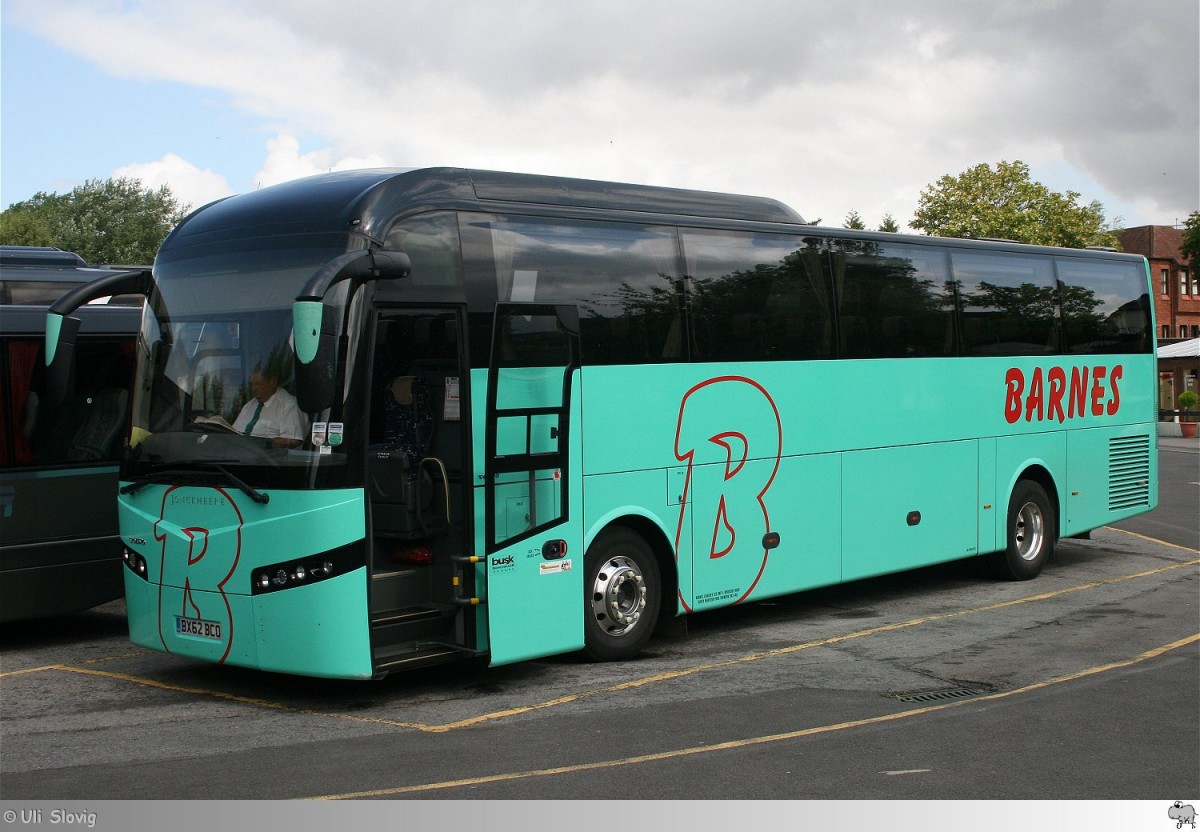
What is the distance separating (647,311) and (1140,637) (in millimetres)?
5180

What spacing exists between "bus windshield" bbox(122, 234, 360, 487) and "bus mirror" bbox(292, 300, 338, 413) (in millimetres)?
504

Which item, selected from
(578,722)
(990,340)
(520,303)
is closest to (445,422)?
(520,303)

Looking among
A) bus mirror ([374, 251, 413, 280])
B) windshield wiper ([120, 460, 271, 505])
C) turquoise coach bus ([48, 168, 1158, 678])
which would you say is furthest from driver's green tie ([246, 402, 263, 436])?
bus mirror ([374, 251, 413, 280])

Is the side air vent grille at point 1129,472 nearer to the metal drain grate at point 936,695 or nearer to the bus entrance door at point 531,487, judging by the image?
the metal drain grate at point 936,695

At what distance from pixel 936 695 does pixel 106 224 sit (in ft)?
221

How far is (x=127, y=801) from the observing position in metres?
6.55

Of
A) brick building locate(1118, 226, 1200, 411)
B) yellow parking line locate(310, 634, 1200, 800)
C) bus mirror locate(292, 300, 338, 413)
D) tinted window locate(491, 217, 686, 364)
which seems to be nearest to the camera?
yellow parking line locate(310, 634, 1200, 800)

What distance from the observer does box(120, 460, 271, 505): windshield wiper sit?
28.3ft

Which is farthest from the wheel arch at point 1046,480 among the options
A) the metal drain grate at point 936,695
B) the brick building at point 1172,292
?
the brick building at point 1172,292

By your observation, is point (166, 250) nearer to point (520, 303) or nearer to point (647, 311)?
point (520, 303)

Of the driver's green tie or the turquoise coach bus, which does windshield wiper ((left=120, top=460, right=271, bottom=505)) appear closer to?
the turquoise coach bus

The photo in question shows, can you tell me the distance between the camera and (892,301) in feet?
43.5

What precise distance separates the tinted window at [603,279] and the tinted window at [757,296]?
31 centimetres

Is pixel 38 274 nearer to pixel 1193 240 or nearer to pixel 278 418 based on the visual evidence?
pixel 278 418
